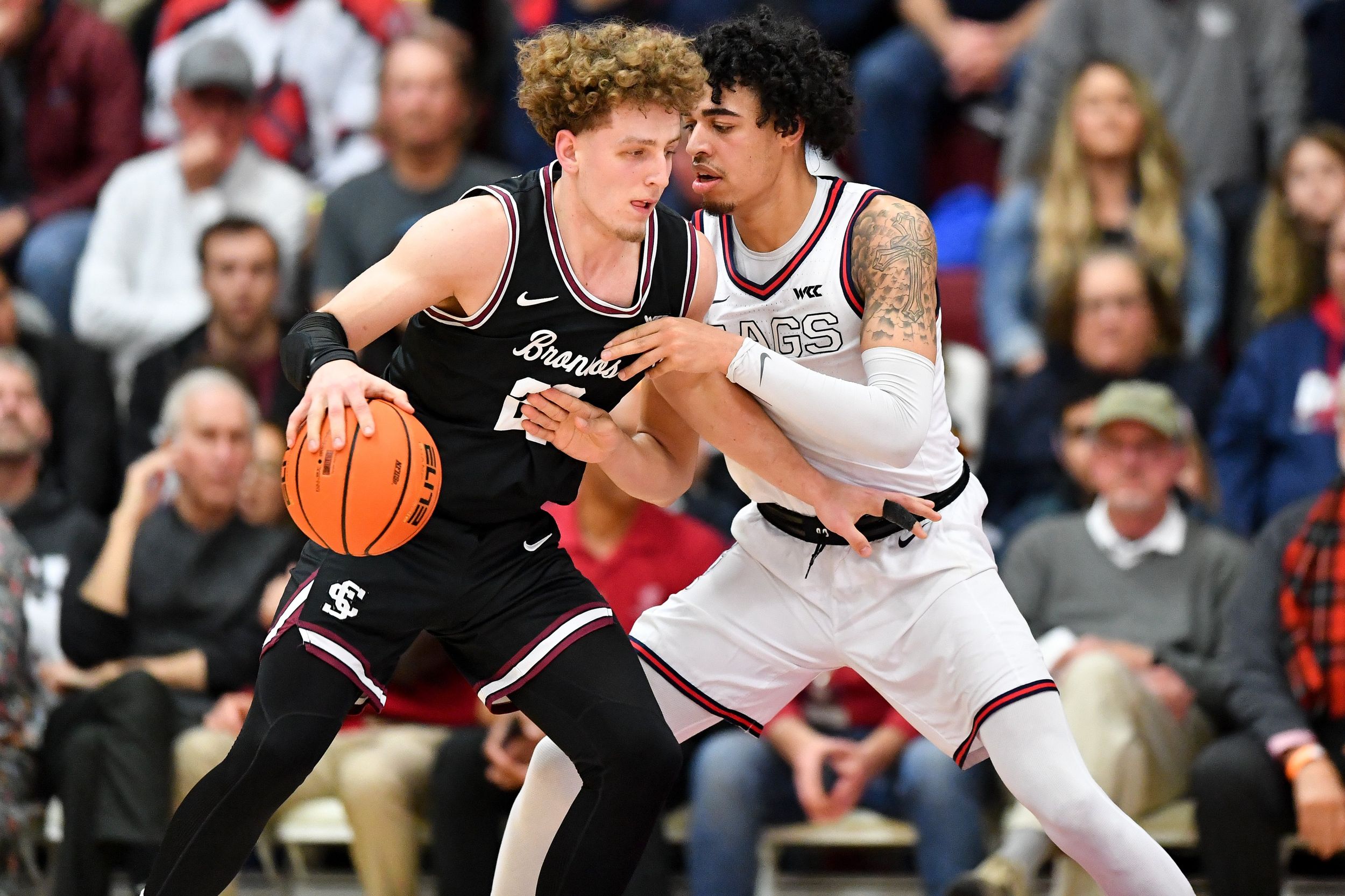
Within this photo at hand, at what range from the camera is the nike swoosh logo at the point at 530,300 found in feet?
13.2

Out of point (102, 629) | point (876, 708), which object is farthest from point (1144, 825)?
point (102, 629)

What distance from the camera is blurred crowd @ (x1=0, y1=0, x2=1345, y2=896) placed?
562cm

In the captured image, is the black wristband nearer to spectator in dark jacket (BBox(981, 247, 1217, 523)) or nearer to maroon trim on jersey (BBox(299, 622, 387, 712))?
maroon trim on jersey (BBox(299, 622, 387, 712))

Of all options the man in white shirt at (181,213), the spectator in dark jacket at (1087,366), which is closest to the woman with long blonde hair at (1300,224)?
the spectator in dark jacket at (1087,366)

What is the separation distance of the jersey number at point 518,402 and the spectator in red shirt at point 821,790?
1.98 meters

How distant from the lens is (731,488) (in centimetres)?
687

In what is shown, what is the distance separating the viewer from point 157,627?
643cm

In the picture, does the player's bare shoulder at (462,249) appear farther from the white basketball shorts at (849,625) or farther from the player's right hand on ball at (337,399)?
the white basketball shorts at (849,625)

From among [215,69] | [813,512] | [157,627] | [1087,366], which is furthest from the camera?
[215,69]

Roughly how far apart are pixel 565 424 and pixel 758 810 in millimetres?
2105

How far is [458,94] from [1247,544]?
407cm

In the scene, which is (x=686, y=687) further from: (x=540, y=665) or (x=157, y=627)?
(x=157, y=627)

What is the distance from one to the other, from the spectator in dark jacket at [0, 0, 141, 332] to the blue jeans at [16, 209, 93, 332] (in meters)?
0.16

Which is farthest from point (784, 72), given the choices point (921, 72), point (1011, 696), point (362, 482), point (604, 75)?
point (921, 72)
